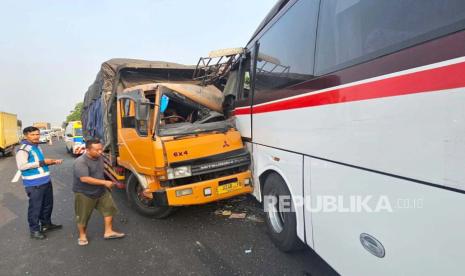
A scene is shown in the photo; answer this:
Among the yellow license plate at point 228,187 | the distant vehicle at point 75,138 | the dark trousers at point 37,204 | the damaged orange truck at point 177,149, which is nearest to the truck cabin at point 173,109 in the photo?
the damaged orange truck at point 177,149

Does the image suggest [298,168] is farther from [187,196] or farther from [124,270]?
[124,270]

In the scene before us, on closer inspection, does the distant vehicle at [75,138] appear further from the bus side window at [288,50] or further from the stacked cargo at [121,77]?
the bus side window at [288,50]

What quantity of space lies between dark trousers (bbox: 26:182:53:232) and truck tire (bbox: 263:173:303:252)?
3391 mm

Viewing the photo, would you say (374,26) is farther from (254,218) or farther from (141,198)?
(141,198)

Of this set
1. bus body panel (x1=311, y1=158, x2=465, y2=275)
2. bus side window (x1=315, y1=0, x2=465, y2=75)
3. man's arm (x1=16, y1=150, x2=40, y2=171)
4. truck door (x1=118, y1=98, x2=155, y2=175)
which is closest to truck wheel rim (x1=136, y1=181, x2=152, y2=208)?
truck door (x1=118, y1=98, x2=155, y2=175)

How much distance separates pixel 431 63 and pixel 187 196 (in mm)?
3036

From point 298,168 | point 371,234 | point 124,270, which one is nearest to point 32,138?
point 124,270

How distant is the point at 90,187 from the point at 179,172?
1.31m

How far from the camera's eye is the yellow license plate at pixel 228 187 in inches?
150

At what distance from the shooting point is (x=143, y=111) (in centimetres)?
374

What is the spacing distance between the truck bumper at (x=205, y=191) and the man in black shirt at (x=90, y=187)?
2.70ft

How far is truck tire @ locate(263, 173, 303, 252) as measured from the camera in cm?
303

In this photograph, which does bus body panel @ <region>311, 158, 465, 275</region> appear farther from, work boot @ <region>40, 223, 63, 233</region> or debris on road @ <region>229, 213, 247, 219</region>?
work boot @ <region>40, 223, 63, 233</region>

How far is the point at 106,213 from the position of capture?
389cm
